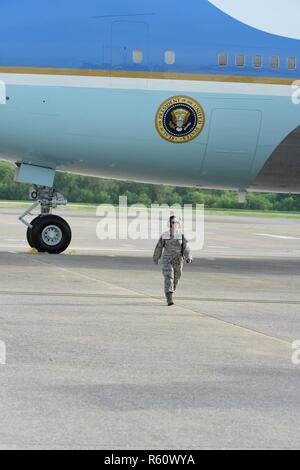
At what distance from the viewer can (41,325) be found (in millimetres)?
13773

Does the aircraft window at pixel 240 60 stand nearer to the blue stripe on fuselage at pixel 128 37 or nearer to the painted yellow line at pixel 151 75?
the blue stripe on fuselage at pixel 128 37

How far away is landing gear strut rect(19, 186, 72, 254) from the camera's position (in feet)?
85.0

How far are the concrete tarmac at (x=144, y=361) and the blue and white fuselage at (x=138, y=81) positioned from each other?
379cm

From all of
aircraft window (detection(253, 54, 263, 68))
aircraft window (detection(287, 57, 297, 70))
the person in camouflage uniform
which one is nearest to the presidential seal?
aircraft window (detection(253, 54, 263, 68))

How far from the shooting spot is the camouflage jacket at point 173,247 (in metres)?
17.6

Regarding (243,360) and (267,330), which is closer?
(243,360)

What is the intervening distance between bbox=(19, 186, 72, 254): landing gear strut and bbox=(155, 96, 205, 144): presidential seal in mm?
3356

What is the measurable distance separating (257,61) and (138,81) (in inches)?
115

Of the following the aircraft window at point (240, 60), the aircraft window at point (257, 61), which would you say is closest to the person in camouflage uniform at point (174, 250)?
the aircraft window at point (240, 60)

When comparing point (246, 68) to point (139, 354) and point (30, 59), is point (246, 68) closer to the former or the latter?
point (30, 59)

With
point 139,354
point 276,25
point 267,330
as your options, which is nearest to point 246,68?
point 276,25

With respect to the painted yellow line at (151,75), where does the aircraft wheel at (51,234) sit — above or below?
below

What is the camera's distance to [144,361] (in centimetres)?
1131

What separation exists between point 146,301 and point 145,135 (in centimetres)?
852
